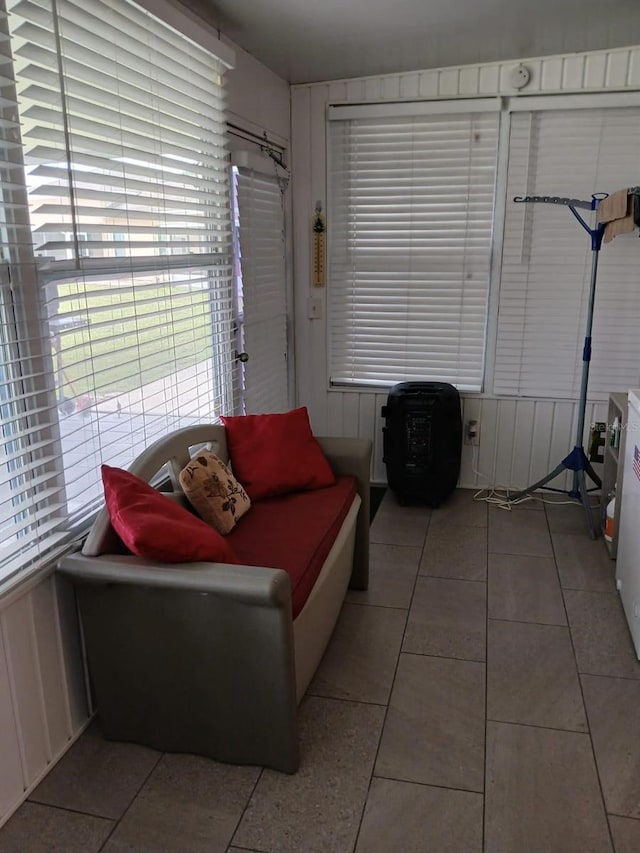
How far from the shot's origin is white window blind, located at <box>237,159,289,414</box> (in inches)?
135

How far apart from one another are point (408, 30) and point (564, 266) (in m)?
1.57

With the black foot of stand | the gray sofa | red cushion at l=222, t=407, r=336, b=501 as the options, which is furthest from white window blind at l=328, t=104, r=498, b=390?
the gray sofa

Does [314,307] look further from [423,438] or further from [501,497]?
[501,497]

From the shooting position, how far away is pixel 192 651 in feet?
6.28

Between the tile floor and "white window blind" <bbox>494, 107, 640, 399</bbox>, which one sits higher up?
"white window blind" <bbox>494, 107, 640, 399</bbox>

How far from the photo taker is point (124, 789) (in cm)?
193

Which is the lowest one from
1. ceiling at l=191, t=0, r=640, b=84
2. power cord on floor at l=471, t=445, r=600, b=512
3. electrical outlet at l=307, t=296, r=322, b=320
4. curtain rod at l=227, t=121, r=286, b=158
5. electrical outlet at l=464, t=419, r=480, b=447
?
power cord on floor at l=471, t=445, r=600, b=512

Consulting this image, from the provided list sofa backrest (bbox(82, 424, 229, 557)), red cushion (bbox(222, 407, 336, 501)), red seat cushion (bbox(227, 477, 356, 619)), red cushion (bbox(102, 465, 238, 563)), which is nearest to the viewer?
red cushion (bbox(102, 465, 238, 563))

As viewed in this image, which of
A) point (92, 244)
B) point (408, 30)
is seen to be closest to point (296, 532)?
point (92, 244)

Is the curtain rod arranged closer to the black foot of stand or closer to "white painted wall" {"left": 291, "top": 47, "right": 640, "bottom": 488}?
"white painted wall" {"left": 291, "top": 47, "right": 640, "bottom": 488}

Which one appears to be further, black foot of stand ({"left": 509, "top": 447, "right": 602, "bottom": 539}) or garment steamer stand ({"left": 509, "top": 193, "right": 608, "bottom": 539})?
black foot of stand ({"left": 509, "top": 447, "right": 602, "bottom": 539})

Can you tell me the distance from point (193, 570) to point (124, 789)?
0.69 meters

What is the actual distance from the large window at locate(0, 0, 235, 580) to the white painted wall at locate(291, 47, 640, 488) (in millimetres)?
1190

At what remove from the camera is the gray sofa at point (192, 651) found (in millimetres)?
1824
